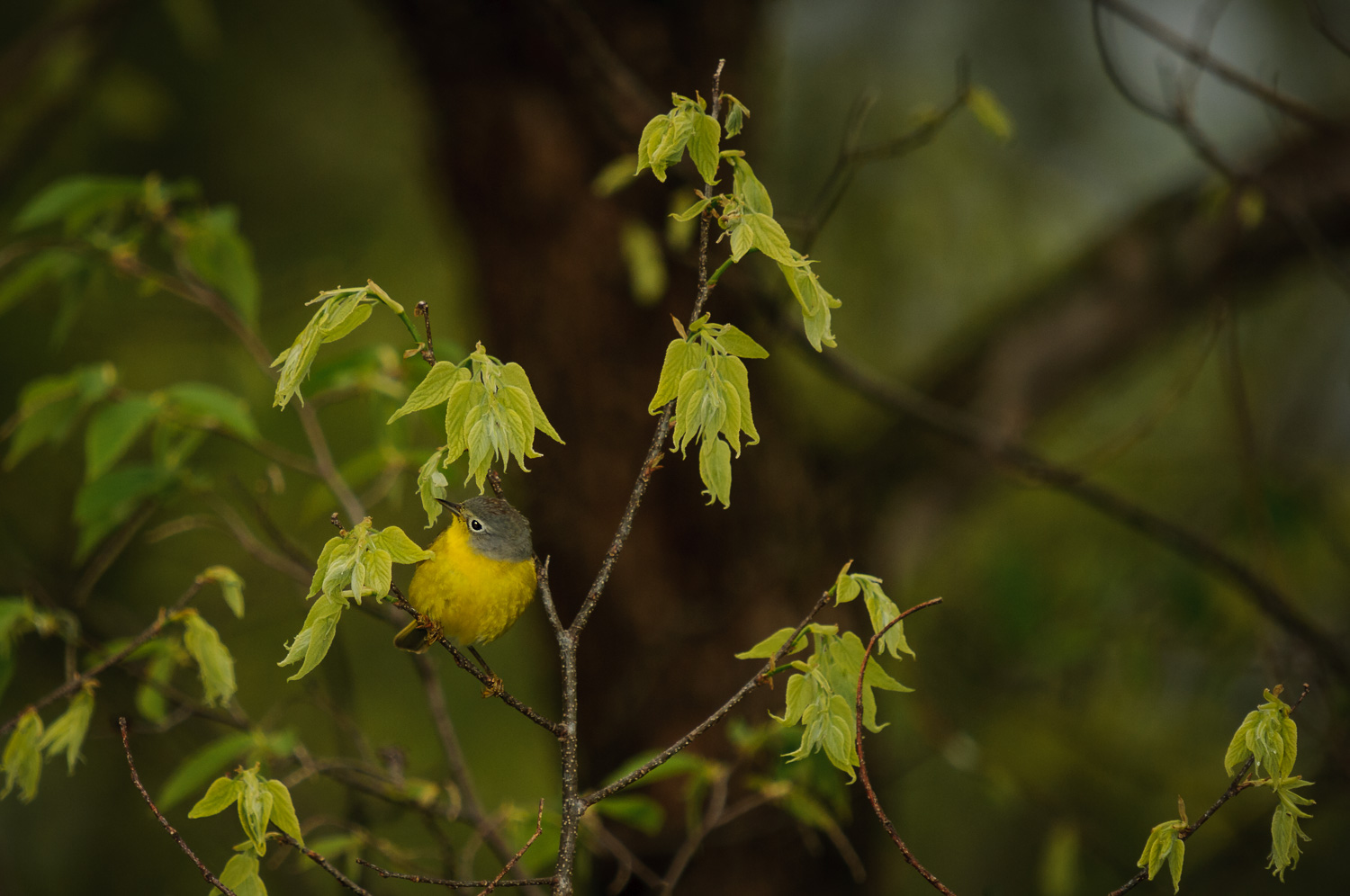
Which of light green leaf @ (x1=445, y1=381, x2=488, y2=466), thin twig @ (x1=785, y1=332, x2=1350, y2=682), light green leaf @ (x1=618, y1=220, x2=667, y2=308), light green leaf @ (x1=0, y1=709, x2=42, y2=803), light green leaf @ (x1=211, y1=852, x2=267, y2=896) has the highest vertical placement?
light green leaf @ (x1=618, y1=220, x2=667, y2=308)

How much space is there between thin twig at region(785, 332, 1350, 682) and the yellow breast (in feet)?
4.19

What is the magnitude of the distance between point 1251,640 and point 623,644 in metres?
2.92

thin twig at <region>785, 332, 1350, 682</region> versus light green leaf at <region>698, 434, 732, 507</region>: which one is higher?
thin twig at <region>785, 332, 1350, 682</region>

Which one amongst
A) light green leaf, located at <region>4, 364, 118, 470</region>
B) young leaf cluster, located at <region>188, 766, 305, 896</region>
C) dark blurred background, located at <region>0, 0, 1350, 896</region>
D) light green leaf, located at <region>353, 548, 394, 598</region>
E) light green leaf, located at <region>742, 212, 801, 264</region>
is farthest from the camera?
dark blurred background, located at <region>0, 0, 1350, 896</region>

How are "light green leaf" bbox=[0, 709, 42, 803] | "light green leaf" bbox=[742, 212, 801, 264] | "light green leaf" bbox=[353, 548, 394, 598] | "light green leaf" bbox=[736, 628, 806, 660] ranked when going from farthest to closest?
"light green leaf" bbox=[0, 709, 42, 803]
"light green leaf" bbox=[736, 628, 806, 660]
"light green leaf" bbox=[742, 212, 801, 264]
"light green leaf" bbox=[353, 548, 394, 598]

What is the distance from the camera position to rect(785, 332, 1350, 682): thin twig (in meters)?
3.16

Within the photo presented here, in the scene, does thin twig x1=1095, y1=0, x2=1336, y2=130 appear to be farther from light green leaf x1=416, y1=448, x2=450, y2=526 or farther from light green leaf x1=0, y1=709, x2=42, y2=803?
light green leaf x1=0, y1=709, x2=42, y2=803

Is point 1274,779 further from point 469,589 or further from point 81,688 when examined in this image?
point 81,688

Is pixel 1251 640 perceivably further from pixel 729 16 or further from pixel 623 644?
pixel 729 16

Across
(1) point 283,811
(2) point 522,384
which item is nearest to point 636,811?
(1) point 283,811

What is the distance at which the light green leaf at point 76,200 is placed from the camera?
95.0 inches

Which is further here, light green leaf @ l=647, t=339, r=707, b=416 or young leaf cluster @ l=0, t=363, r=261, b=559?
young leaf cluster @ l=0, t=363, r=261, b=559

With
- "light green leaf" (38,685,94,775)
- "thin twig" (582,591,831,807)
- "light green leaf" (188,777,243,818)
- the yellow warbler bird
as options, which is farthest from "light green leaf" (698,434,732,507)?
"light green leaf" (38,685,94,775)

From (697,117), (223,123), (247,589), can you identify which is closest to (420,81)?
(697,117)
